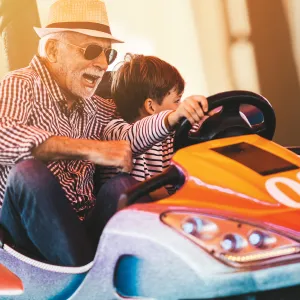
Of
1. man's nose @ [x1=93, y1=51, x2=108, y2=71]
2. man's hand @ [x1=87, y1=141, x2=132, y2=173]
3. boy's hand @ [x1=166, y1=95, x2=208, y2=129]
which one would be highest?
man's nose @ [x1=93, y1=51, x2=108, y2=71]

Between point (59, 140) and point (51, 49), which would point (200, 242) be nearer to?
point (59, 140)

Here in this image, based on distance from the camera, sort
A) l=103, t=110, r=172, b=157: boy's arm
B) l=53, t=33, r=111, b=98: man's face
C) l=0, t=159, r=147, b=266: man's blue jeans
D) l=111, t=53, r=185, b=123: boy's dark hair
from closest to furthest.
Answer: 1. l=0, t=159, r=147, b=266: man's blue jeans
2. l=103, t=110, r=172, b=157: boy's arm
3. l=53, t=33, r=111, b=98: man's face
4. l=111, t=53, r=185, b=123: boy's dark hair

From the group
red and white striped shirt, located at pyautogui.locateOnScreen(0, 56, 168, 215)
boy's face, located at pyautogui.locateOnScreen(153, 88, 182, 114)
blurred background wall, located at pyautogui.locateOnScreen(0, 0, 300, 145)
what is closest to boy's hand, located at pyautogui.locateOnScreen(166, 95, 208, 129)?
red and white striped shirt, located at pyautogui.locateOnScreen(0, 56, 168, 215)

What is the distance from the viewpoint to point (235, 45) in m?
2.00

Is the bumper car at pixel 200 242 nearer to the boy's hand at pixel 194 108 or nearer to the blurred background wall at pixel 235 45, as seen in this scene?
the boy's hand at pixel 194 108

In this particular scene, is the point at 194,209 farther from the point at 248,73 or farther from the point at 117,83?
the point at 248,73

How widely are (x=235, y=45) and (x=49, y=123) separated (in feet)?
3.60

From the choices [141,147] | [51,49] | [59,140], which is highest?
[51,49]

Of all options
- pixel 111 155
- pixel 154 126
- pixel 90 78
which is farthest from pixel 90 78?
pixel 111 155

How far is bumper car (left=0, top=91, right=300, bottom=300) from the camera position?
67 cm

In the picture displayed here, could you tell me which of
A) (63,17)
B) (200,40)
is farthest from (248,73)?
(63,17)

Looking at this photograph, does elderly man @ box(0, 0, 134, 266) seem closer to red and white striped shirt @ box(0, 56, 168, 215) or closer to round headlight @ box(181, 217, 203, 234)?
red and white striped shirt @ box(0, 56, 168, 215)

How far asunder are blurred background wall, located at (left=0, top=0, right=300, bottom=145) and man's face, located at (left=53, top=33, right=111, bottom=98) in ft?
2.13

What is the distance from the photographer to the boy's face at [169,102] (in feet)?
4.72
